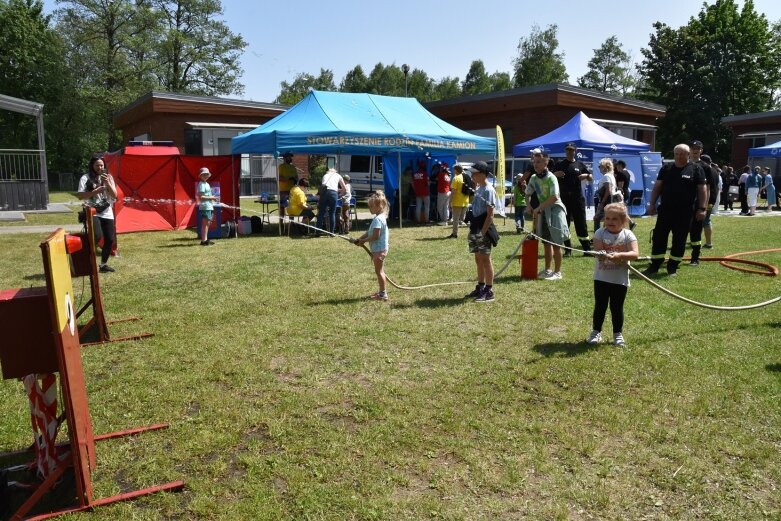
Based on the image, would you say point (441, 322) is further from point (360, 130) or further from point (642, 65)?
point (642, 65)

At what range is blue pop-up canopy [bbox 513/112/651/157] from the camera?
18828 mm

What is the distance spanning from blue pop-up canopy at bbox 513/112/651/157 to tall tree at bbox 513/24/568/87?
184 ft

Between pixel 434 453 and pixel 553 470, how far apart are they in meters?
0.69

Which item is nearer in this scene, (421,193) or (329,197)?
(329,197)

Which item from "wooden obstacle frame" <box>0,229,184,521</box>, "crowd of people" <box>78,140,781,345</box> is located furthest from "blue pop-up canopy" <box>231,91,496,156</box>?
"wooden obstacle frame" <box>0,229,184,521</box>

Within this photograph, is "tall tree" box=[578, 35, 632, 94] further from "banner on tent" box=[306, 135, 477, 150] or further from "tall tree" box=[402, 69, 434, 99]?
"banner on tent" box=[306, 135, 477, 150]

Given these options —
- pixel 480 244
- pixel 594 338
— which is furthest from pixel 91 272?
pixel 594 338

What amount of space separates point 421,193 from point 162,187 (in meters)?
6.90

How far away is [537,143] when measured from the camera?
19.2 metres

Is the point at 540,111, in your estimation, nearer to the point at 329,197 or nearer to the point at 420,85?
the point at 329,197

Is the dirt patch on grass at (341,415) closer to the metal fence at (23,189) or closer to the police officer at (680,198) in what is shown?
the police officer at (680,198)

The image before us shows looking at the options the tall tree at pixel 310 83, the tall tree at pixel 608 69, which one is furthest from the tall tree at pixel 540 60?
the tall tree at pixel 310 83

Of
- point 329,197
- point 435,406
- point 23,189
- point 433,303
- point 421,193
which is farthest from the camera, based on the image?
point 23,189

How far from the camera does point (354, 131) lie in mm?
15484
